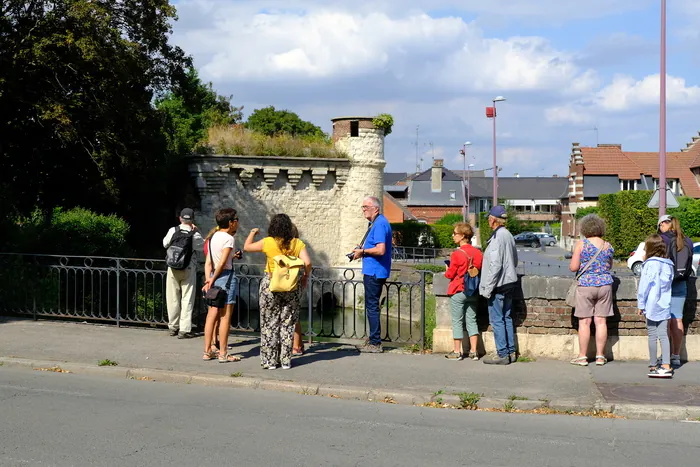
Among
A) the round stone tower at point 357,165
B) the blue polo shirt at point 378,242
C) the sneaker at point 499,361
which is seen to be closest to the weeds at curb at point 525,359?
the sneaker at point 499,361

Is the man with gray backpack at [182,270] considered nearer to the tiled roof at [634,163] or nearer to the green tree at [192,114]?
the green tree at [192,114]

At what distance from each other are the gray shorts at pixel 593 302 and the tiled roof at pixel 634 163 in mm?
68452

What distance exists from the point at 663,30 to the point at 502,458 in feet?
69.1

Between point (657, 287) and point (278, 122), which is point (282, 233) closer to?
point (657, 287)

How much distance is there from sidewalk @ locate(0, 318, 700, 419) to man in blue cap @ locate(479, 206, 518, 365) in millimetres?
259

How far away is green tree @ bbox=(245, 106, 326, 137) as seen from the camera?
63.1m

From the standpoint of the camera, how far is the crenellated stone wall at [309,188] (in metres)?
28.4

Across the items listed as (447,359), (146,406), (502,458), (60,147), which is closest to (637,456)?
(502,458)

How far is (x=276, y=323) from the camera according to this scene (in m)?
8.90

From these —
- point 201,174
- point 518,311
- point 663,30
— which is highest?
point 663,30

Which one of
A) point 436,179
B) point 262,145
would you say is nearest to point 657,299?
point 262,145

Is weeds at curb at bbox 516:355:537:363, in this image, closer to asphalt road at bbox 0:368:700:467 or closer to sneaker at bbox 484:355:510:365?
sneaker at bbox 484:355:510:365

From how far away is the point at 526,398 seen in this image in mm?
7668

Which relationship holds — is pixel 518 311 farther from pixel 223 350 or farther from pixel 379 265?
pixel 223 350
